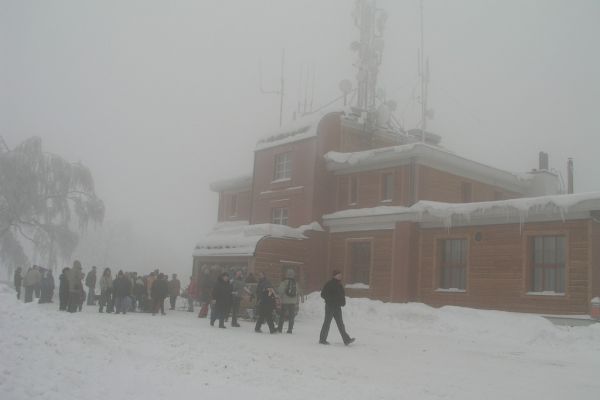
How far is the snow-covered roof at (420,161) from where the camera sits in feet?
84.7

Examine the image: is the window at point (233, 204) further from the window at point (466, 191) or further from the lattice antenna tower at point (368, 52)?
the window at point (466, 191)

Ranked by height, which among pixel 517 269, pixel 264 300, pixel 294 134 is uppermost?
pixel 294 134

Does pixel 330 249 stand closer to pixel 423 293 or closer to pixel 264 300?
pixel 423 293

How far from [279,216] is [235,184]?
21.5 ft

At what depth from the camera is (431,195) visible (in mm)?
26281

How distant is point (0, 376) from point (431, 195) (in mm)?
21022

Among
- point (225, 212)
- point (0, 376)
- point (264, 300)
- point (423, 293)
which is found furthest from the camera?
point (225, 212)

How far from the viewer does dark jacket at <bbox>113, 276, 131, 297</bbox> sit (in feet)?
69.5

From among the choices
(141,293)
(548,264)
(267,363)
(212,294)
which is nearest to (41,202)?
(141,293)

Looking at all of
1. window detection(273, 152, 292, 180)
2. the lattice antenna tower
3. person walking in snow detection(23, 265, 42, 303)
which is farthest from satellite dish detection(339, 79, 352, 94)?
person walking in snow detection(23, 265, 42, 303)

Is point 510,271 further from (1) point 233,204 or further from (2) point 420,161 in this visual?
(1) point 233,204

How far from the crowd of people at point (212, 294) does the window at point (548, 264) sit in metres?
8.21

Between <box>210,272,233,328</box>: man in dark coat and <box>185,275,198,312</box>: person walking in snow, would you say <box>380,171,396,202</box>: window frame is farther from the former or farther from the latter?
<box>210,272,233,328</box>: man in dark coat

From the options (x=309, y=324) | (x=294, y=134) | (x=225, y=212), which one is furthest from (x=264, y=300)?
(x=225, y=212)
